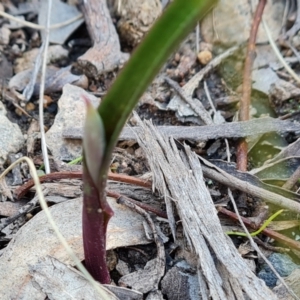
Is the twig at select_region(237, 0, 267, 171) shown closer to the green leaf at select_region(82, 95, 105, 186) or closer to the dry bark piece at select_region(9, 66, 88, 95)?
Result: the dry bark piece at select_region(9, 66, 88, 95)

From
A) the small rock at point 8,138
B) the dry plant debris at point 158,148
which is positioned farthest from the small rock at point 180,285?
the small rock at point 8,138

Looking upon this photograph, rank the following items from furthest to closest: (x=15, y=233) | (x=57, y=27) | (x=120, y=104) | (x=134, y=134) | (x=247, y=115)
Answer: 1. (x=57, y=27)
2. (x=247, y=115)
3. (x=134, y=134)
4. (x=15, y=233)
5. (x=120, y=104)

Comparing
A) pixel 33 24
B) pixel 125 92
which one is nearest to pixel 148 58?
pixel 125 92

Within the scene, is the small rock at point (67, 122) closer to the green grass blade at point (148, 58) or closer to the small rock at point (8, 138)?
the small rock at point (8, 138)

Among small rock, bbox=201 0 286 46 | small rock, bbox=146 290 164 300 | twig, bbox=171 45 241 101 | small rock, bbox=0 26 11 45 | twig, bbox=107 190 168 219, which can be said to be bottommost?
small rock, bbox=146 290 164 300

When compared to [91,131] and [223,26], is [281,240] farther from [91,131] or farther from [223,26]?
[223,26]

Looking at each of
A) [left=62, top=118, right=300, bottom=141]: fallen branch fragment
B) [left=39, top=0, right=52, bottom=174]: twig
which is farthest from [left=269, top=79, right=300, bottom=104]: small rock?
[left=39, top=0, right=52, bottom=174]: twig

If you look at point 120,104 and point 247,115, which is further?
point 247,115

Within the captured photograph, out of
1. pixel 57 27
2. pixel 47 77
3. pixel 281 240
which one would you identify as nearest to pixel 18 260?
pixel 281 240
